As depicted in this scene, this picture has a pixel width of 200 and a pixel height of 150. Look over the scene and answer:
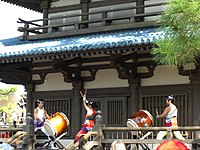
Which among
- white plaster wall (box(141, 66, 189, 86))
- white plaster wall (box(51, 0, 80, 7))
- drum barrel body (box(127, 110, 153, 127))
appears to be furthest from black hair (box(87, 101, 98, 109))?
white plaster wall (box(51, 0, 80, 7))

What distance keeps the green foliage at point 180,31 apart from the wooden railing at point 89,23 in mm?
5866

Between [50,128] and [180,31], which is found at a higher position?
[180,31]

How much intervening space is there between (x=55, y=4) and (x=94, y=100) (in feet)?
12.5

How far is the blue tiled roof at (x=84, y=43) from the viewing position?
1234cm

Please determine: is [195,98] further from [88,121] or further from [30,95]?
[30,95]

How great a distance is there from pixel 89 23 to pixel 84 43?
248 centimetres

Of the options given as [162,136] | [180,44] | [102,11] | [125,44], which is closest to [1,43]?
[102,11]

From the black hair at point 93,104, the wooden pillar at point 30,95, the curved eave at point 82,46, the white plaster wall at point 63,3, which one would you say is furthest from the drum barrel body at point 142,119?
the white plaster wall at point 63,3

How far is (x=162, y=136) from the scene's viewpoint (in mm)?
12484

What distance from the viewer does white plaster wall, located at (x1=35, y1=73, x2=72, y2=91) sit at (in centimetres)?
1566

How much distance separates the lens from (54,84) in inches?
625

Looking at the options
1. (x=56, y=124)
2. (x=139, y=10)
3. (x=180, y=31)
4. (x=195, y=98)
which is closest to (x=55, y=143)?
(x=56, y=124)

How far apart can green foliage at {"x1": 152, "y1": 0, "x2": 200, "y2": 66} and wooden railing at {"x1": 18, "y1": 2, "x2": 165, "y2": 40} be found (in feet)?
19.2

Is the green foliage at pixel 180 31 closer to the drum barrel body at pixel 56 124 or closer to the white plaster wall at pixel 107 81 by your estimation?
the drum barrel body at pixel 56 124
